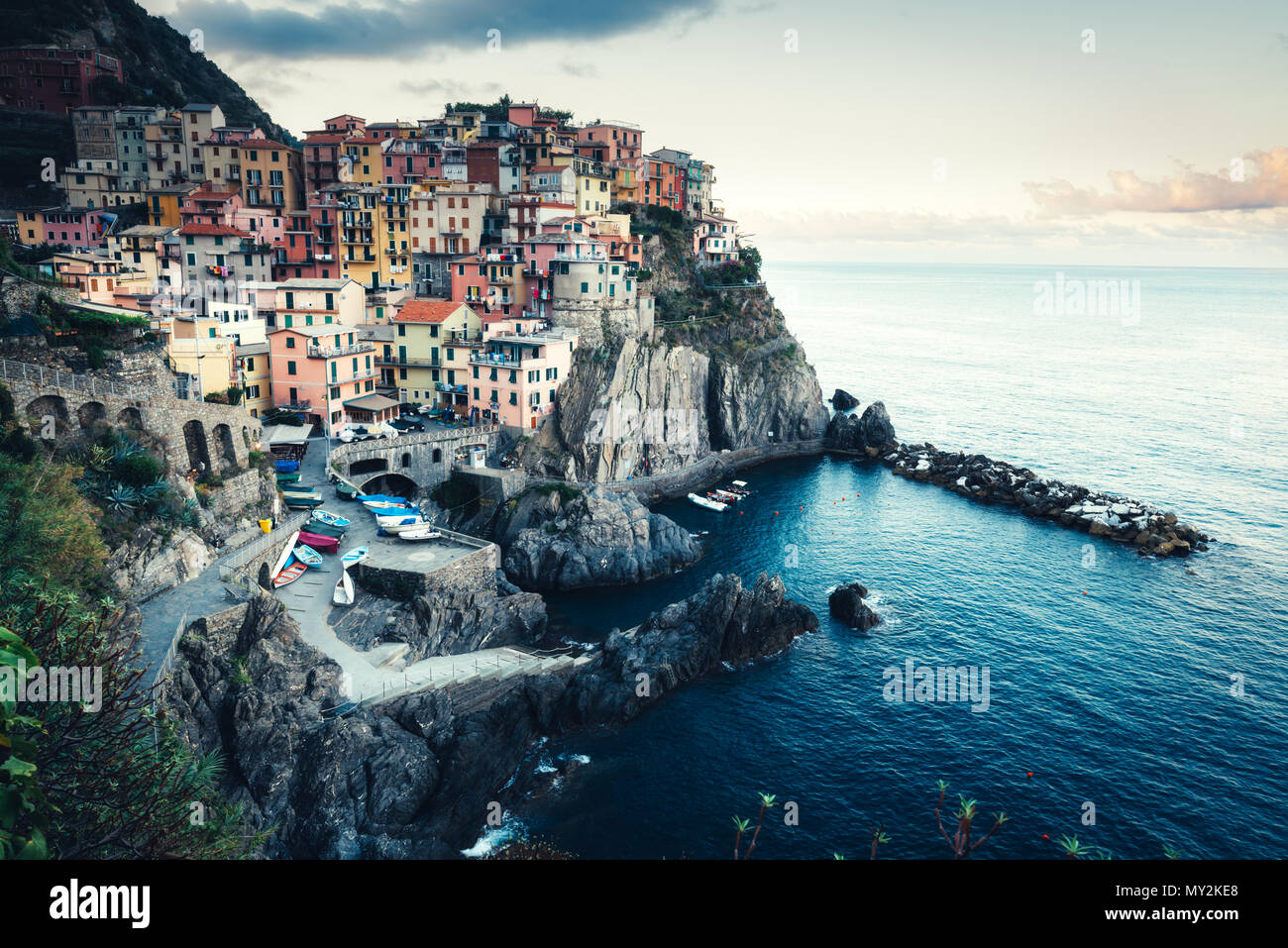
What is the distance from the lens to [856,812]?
37531 mm

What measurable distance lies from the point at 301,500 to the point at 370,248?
150 feet

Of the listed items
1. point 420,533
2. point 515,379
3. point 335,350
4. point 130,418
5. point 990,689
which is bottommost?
point 990,689

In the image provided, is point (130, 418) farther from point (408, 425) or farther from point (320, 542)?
point (408, 425)

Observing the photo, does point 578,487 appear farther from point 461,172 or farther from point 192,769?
point 461,172

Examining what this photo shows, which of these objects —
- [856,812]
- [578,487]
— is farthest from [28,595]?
[578,487]

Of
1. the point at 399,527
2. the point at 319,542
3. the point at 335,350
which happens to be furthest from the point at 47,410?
the point at 335,350

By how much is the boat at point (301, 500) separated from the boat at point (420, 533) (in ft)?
22.3

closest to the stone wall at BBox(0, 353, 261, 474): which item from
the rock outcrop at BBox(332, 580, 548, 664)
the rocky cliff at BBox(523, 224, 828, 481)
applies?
the rock outcrop at BBox(332, 580, 548, 664)

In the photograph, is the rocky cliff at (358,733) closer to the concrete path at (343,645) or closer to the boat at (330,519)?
the concrete path at (343,645)

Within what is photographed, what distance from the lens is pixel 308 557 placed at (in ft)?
162

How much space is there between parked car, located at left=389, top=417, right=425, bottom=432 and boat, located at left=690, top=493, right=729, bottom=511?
1058 inches

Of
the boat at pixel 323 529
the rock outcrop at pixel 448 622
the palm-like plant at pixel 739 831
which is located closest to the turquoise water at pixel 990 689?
the palm-like plant at pixel 739 831

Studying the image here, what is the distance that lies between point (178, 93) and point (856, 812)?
142 meters

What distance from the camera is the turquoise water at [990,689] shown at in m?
37.0
